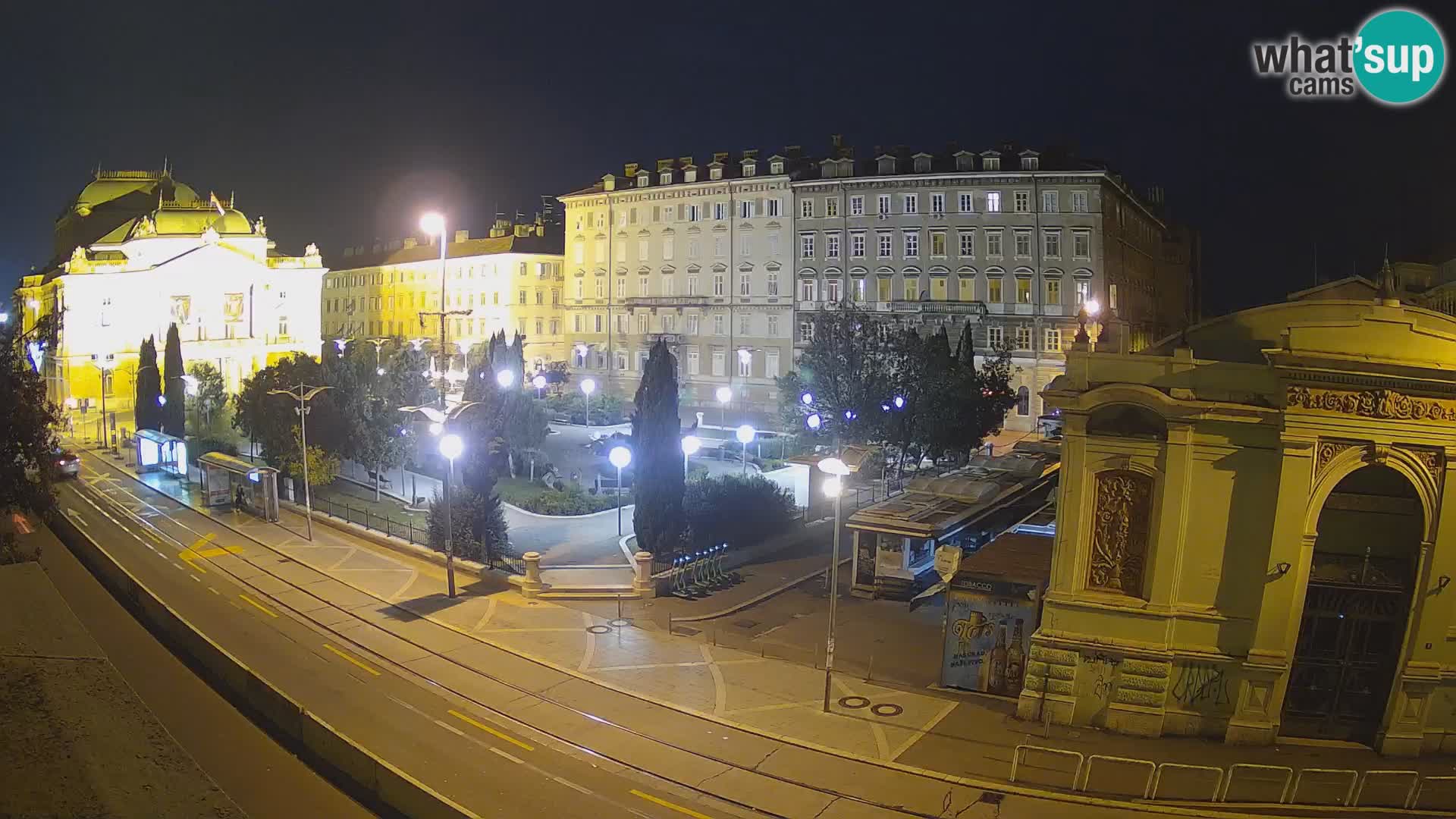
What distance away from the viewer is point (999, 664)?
18141mm

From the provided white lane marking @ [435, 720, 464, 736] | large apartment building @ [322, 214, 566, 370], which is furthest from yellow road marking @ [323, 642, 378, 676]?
large apartment building @ [322, 214, 566, 370]

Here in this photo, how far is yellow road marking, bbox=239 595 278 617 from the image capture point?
23609mm

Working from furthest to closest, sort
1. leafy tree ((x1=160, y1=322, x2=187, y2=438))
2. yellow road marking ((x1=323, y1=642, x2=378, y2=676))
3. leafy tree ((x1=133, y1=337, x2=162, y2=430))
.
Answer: leafy tree ((x1=133, y1=337, x2=162, y2=430)), leafy tree ((x1=160, y1=322, x2=187, y2=438)), yellow road marking ((x1=323, y1=642, x2=378, y2=676))

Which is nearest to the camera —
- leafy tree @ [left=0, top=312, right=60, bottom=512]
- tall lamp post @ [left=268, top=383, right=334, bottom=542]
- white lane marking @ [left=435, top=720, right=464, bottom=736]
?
white lane marking @ [left=435, top=720, right=464, bottom=736]

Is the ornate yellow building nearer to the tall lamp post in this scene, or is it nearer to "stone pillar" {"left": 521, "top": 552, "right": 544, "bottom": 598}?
"stone pillar" {"left": 521, "top": 552, "right": 544, "bottom": 598}

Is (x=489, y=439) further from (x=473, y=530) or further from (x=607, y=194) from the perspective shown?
(x=607, y=194)

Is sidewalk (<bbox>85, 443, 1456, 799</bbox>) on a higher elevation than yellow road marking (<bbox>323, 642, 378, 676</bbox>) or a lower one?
higher

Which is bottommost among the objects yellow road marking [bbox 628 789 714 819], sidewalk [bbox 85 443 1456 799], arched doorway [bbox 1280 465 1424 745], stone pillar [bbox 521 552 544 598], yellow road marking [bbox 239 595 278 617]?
yellow road marking [bbox 239 595 278 617]

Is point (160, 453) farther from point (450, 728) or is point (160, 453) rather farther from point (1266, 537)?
point (1266, 537)

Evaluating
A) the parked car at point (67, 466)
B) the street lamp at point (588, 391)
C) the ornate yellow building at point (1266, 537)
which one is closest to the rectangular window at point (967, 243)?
the street lamp at point (588, 391)

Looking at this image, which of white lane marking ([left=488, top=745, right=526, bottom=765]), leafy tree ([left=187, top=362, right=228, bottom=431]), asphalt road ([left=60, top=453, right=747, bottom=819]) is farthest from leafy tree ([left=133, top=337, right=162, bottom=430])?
white lane marking ([left=488, top=745, right=526, bottom=765])

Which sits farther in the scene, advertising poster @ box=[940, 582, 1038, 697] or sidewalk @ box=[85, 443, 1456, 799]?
advertising poster @ box=[940, 582, 1038, 697]

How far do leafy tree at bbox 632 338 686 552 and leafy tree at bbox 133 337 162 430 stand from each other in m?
36.0

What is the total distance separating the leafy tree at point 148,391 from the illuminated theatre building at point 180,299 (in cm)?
1747
